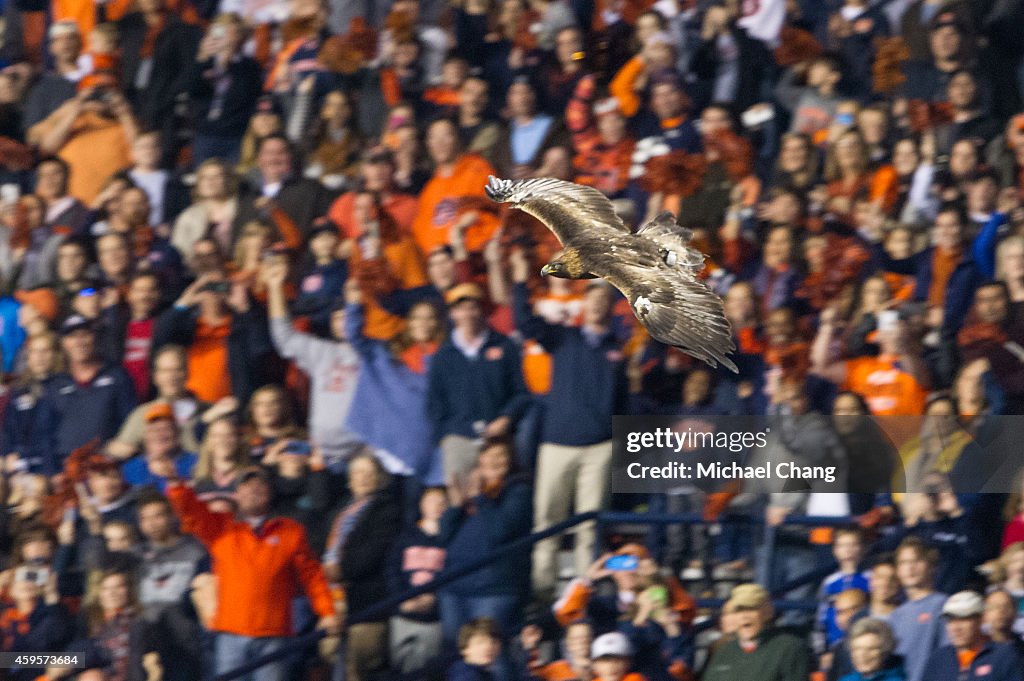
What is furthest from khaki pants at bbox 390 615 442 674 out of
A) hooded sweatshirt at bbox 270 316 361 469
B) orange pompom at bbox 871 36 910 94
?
orange pompom at bbox 871 36 910 94

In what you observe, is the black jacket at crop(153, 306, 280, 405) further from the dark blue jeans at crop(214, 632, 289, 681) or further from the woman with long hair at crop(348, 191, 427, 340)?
the dark blue jeans at crop(214, 632, 289, 681)

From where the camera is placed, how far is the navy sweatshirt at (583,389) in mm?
8891

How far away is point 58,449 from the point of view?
9773 millimetres

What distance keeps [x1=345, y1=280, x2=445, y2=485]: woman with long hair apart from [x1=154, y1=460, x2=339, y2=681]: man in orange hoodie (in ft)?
1.77

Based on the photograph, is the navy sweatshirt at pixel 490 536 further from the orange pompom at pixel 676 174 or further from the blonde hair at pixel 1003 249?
the blonde hair at pixel 1003 249

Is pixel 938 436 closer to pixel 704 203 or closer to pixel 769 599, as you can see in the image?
pixel 769 599

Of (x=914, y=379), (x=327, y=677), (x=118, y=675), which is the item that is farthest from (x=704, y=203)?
(x=118, y=675)

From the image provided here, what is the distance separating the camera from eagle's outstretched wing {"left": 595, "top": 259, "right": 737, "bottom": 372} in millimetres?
7547

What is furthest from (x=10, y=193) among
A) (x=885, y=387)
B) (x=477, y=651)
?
(x=885, y=387)

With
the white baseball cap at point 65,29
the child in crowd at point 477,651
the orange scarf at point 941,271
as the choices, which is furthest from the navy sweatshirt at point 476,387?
the white baseball cap at point 65,29

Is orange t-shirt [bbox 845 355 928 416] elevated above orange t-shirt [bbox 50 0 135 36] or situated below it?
below

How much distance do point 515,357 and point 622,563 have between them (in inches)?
42.8

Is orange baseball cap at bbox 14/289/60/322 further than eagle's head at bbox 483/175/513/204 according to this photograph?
Yes

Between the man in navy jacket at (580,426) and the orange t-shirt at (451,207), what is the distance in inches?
36.8
